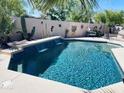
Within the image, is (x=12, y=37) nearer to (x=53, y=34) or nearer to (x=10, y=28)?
(x=10, y=28)

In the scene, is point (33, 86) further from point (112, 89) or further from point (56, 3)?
point (56, 3)

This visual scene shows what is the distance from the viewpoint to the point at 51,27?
21.0 meters

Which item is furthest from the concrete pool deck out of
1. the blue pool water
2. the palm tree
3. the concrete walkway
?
the palm tree

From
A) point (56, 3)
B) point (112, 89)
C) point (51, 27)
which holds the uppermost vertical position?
point (56, 3)

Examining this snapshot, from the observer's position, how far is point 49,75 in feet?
28.0

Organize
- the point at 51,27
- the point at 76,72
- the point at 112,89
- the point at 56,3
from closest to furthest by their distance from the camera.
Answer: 1. the point at 56,3
2. the point at 112,89
3. the point at 76,72
4. the point at 51,27

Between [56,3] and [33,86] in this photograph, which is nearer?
[56,3]

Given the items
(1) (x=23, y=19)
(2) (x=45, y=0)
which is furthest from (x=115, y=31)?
(2) (x=45, y=0)

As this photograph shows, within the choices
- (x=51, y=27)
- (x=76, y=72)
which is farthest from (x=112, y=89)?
(x=51, y=27)

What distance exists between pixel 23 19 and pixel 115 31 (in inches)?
690

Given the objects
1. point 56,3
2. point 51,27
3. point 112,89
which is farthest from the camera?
point 51,27

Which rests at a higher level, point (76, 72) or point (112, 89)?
point (112, 89)

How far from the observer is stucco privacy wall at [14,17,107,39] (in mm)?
17539

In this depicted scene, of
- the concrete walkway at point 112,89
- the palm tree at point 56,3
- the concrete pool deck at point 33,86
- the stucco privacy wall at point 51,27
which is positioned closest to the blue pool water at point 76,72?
the concrete walkway at point 112,89
